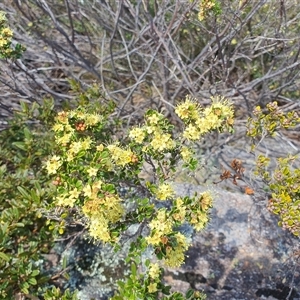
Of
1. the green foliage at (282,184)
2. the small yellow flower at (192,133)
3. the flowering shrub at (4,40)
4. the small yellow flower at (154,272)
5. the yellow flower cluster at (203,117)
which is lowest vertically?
the small yellow flower at (154,272)

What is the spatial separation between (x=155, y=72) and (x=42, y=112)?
1.15m

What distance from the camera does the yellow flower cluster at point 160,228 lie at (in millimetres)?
1639

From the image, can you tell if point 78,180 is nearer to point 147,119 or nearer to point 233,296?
point 147,119

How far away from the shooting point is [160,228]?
1.64m

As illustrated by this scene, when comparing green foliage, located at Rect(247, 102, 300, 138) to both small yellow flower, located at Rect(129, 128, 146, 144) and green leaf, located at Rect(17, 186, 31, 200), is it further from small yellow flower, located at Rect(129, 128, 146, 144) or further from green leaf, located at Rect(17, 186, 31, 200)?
green leaf, located at Rect(17, 186, 31, 200)

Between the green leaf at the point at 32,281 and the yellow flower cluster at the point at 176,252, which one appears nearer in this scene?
the yellow flower cluster at the point at 176,252

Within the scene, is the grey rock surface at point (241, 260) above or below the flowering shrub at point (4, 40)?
below

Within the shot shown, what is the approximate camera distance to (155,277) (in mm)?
1753

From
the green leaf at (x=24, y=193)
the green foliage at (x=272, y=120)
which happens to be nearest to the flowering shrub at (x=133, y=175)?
the green foliage at (x=272, y=120)

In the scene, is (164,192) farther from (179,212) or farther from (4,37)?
(4,37)

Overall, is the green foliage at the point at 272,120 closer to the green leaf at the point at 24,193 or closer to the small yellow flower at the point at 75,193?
the small yellow flower at the point at 75,193

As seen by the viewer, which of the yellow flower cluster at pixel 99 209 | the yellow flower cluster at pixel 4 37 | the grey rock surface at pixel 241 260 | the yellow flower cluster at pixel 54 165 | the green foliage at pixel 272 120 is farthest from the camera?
the grey rock surface at pixel 241 260

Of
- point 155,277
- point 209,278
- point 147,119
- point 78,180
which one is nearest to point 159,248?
point 155,277

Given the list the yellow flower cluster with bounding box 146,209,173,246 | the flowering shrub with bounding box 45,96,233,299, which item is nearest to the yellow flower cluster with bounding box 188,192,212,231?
the flowering shrub with bounding box 45,96,233,299
